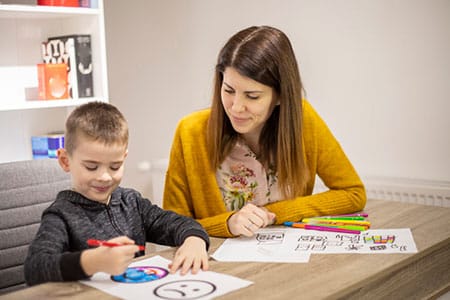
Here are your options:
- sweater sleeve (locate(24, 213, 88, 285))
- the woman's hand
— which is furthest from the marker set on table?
sweater sleeve (locate(24, 213, 88, 285))

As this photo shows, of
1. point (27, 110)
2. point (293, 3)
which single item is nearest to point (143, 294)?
point (27, 110)

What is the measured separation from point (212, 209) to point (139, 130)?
1.76 metres

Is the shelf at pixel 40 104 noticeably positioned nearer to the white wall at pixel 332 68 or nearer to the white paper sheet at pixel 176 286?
the white wall at pixel 332 68

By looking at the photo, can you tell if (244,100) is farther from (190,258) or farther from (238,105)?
(190,258)

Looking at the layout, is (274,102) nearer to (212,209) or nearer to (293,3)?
(212,209)

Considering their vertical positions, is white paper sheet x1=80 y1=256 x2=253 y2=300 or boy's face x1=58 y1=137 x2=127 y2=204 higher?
boy's face x1=58 y1=137 x2=127 y2=204

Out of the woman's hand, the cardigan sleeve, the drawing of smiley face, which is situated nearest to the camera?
the drawing of smiley face

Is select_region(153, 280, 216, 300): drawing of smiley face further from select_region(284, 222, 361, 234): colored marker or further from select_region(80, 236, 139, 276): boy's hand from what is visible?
select_region(284, 222, 361, 234): colored marker

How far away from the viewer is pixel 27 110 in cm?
248

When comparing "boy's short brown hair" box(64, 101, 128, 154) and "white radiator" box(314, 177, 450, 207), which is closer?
"boy's short brown hair" box(64, 101, 128, 154)

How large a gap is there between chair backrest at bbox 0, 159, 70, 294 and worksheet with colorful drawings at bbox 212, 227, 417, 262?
0.62 meters

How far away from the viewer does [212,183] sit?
182 centimetres

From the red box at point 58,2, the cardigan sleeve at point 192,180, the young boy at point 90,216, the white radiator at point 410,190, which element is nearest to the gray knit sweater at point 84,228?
the young boy at point 90,216

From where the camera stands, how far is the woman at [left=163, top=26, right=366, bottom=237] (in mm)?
1709
